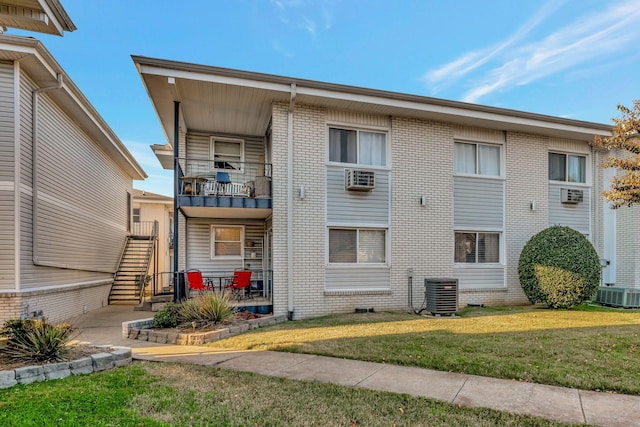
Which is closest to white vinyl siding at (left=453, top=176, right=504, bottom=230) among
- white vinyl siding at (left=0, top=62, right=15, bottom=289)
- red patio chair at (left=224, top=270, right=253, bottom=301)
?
red patio chair at (left=224, top=270, right=253, bottom=301)

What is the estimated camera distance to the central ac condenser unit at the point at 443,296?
973cm

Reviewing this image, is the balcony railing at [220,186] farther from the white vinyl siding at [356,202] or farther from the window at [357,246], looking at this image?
the window at [357,246]

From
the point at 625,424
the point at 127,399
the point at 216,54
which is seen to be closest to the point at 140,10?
the point at 216,54

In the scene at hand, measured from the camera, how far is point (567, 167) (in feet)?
42.3

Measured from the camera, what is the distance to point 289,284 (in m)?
9.75

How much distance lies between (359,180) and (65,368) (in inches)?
300

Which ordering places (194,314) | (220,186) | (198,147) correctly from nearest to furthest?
(194,314) < (220,186) < (198,147)

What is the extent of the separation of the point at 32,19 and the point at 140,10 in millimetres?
11407

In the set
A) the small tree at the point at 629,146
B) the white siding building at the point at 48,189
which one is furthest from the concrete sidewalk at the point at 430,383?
the small tree at the point at 629,146

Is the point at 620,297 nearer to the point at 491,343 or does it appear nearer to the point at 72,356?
the point at 491,343

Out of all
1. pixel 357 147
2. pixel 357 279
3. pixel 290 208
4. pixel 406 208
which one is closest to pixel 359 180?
pixel 357 147

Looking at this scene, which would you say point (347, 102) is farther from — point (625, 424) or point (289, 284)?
point (625, 424)

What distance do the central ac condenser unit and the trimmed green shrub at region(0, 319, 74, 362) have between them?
812 centimetres

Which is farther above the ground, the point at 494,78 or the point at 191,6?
the point at 191,6
